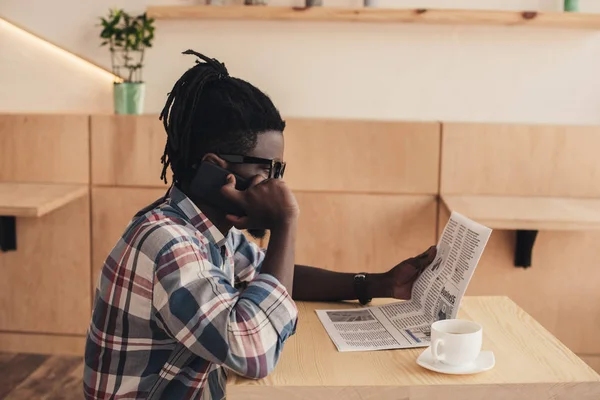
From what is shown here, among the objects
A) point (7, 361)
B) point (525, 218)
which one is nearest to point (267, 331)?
point (525, 218)

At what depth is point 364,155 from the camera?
9.98 feet

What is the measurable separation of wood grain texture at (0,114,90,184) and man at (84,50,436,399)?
169 cm

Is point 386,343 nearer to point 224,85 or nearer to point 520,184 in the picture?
point 224,85

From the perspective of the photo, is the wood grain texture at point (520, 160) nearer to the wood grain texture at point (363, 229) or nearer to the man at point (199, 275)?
the wood grain texture at point (363, 229)

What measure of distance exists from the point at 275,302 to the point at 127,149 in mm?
1959

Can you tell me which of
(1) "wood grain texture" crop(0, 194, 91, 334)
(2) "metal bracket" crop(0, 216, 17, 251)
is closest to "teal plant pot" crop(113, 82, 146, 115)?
(1) "wood grain texture" crop(0, 194, 91, 334)

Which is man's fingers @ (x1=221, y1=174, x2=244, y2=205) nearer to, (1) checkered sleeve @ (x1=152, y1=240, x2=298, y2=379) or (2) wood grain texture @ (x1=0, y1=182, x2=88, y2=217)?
(1) checkered sleeve @ (x1=152, y1=240, x2=298, y2=379)

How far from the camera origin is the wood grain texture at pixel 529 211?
2.60m

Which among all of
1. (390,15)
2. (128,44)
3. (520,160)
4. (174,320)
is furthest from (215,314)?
(390,15)

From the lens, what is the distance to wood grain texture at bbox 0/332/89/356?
3186 millimetres

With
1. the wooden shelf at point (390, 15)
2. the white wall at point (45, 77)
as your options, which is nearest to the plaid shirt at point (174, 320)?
the wooden shelf at point (390, 15)

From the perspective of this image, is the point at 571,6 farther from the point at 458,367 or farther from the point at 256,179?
the point at 458,367

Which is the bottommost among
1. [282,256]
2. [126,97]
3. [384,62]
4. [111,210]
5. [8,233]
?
[8,233]

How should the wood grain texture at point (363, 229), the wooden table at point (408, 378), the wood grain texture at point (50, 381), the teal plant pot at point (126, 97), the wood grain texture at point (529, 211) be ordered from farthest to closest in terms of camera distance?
the teal plant pot at point (126, 97) < the wood grain texture at point (363, 229) < the wood grain texture at point (50, 381) < the wood grain texture at point (529, 211) < the wooden table at point (408, 378)
